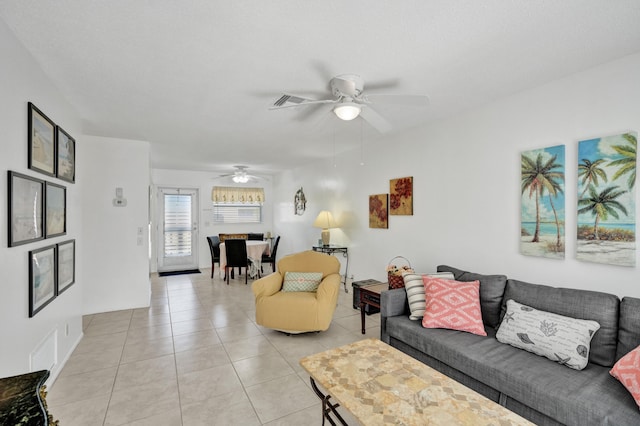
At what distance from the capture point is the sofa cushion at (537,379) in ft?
4.98

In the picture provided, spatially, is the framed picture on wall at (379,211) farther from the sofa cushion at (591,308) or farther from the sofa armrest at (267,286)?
the sofa cushion at (591,308)

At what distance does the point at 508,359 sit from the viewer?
1.99 meters

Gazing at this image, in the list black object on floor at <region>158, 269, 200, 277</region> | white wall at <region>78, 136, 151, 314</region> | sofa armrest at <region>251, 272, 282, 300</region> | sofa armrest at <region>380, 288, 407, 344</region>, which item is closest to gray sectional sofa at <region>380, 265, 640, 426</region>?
sofa armrest at <region>380, 288, 407, 344</region>

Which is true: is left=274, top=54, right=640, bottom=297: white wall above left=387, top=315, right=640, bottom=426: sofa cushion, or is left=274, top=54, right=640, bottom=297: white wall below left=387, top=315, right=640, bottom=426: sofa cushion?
above

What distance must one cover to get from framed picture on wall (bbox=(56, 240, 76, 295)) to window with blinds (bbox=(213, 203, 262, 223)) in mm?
4925

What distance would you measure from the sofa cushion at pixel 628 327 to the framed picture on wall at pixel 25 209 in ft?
12.2

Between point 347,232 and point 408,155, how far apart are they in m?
1.91

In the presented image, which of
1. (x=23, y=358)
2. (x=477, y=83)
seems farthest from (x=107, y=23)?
(x=477, y=83)

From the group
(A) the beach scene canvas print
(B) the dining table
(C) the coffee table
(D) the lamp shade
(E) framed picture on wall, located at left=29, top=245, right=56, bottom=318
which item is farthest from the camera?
(B) the dining table

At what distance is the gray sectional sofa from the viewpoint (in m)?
1.57

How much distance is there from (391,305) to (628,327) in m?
1.55

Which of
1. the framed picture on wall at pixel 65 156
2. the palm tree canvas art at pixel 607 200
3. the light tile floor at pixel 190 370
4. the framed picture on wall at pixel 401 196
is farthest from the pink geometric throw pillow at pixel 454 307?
the framed picture on wall at pixel 65 156

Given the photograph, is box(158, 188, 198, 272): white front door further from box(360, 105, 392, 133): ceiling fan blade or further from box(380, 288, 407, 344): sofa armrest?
box(380, 288, 407, 344): sofa armrest

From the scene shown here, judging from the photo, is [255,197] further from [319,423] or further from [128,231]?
[319,423]
